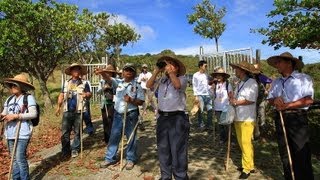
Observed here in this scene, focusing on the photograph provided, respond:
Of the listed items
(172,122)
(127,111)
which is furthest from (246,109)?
(127,111)

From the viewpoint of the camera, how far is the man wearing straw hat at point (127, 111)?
7.55 m

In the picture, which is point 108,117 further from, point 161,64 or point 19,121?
point 161,64

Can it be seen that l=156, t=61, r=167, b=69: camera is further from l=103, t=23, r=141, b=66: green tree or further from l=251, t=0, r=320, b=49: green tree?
l=103, t=23, r=141, b=66: green tree

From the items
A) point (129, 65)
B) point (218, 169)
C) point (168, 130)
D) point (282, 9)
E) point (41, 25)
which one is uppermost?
point (41, 25)

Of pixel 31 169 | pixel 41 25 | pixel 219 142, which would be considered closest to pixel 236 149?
pixel 219 142

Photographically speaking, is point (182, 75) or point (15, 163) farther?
point (15, 163)

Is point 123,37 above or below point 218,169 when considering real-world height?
above

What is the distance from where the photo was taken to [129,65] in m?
7.52

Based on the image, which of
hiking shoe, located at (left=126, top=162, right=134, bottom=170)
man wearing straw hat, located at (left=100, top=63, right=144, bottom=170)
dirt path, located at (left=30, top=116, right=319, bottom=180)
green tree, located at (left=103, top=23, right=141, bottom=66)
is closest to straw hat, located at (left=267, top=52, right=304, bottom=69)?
dirt path, located at (left=30, top=116, right=319, bottom=180)

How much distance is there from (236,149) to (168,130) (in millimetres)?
3621

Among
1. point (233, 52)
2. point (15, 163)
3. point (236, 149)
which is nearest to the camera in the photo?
point (15, 163)

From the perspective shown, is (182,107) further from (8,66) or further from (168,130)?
(8,66)

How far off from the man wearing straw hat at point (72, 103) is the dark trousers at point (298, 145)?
13.7ft

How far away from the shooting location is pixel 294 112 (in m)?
5.87
